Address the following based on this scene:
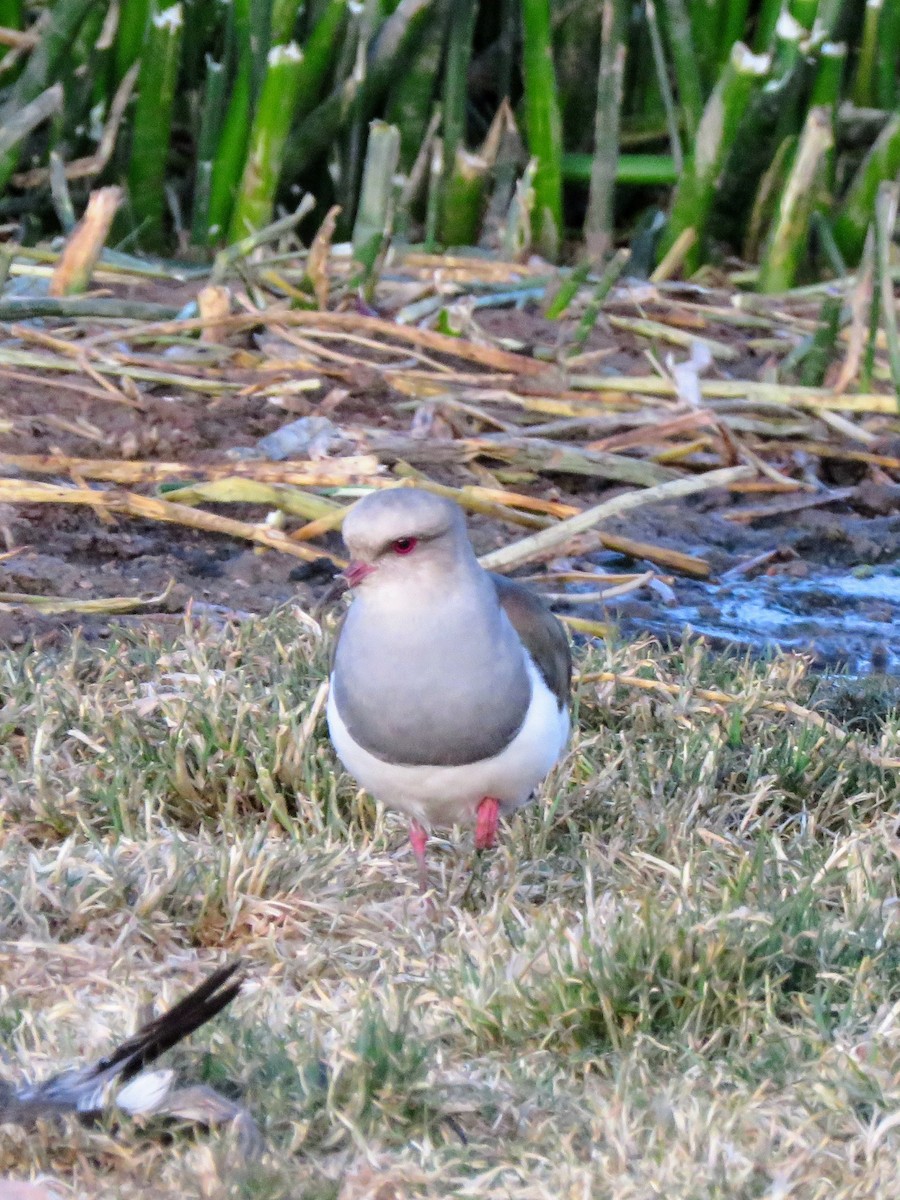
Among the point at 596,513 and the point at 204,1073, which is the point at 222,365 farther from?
the point at 204,1073

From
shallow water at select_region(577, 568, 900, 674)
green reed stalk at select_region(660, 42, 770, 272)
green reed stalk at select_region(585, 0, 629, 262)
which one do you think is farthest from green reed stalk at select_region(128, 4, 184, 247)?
shallow water at select_region(577, 568, 900, 674)

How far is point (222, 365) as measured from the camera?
17.3 ft

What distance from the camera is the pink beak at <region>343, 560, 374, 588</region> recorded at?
2.88 m

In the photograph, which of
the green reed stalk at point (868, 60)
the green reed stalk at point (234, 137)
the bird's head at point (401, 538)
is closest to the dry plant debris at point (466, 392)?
the green reed stalk at point (234, 137)

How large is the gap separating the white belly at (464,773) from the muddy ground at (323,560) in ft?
3.67

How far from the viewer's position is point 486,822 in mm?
3100

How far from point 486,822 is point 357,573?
1.68 ft

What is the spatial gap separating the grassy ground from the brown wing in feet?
0.77

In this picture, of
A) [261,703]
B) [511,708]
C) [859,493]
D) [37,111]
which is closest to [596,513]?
[859,493]

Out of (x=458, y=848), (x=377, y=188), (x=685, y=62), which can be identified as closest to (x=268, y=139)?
(x=377, y=188)

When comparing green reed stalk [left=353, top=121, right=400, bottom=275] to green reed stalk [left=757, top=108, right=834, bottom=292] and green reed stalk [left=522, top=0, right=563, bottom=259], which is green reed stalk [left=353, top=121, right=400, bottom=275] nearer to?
green reed stalk [left=522, top=0, right=563, bottom=259]

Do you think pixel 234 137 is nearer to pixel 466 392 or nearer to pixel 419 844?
pixel 466 392

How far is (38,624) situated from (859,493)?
2271 mm

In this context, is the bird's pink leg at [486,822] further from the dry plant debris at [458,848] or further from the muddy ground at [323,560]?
the muddy ground at [323,560]
